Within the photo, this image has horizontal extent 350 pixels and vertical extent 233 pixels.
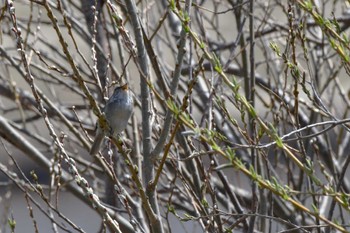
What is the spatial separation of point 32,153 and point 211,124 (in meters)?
1.04

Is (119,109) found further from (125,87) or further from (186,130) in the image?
(186,130)

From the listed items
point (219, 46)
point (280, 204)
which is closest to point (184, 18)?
point (280, 204)

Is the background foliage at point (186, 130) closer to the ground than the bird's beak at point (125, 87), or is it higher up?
closer to the ground

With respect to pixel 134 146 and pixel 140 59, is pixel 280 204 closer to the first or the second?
pixel 134 146

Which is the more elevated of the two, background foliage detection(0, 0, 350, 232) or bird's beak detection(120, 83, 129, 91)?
bird's beak detection(120, 83, 129, 91)

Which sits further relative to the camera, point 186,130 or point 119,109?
point 119,109

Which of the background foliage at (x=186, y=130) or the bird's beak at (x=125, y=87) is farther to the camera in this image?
the bird's beak at (x=125, y=87)

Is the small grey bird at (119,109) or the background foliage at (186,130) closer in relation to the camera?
the background foliage at (186,130)

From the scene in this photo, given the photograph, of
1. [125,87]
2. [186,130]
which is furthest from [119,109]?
[186,130]

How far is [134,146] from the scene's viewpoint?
4156 millimetres

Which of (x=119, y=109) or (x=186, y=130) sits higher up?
(x=119, y=109)

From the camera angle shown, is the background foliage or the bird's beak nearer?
the background foliage

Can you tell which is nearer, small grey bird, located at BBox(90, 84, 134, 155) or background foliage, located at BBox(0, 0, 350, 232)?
background foliage, located at BBox(0, 0, 350, 232)

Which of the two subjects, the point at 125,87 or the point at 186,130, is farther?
A: the point at 125,87
